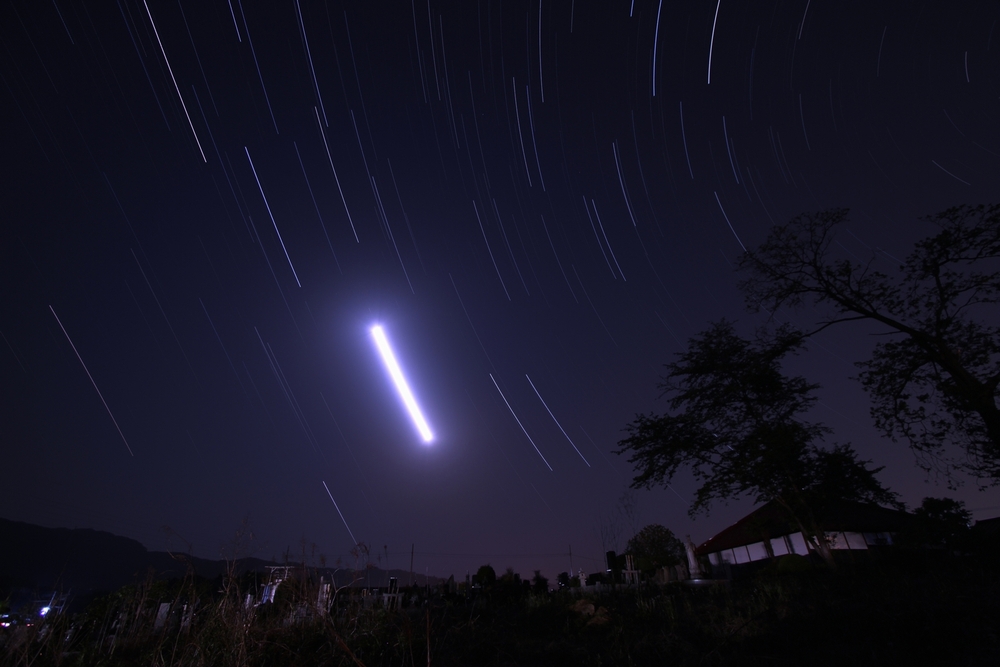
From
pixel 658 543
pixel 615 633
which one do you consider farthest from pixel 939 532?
pixel 658 543

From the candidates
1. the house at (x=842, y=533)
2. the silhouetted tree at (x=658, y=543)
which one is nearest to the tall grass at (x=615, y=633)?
the house at (x=842, y=533)

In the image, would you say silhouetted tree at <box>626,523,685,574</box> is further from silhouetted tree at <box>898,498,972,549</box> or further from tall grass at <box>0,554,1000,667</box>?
tall grass at <box>0,554,1000,667</box>

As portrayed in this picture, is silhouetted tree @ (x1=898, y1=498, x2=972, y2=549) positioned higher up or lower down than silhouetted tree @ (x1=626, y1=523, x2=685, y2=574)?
lower down

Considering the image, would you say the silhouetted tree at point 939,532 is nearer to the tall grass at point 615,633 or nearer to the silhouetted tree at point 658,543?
the tall grass at point 615,633

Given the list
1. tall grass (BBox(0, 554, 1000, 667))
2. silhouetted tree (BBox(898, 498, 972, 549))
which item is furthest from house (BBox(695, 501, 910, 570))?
tall grass (BBox(0, 554, 1000, 667))

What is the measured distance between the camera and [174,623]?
10.7m

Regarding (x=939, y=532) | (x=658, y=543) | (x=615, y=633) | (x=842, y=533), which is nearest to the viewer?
(x=615, y=633)

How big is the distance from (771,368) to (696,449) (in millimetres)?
4157

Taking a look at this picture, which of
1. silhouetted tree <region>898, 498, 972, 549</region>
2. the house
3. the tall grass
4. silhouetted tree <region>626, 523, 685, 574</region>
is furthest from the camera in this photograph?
silhouetted tree <region>626, 523, 685, 574</region>

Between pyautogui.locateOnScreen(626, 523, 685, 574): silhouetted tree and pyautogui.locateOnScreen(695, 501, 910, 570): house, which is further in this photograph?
pyautogui.locateOnScreen(626, 523, 685, 574): silhouetted tree

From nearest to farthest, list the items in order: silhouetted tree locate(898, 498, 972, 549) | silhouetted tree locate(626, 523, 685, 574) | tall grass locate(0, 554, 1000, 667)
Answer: tall grass locate(0, 554, 1000, 667) → silhouetted tree locate(898, 498, 972, 549) → silhouetted tree locate(626, 523, 685, 574)

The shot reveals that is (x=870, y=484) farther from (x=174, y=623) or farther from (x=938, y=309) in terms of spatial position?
(x=174, y=623)

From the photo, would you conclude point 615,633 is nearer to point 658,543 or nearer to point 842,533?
point 842,533

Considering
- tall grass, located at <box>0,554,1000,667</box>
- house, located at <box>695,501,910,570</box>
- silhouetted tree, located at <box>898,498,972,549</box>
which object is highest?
house, located at <box>695,501,910,570</box>
